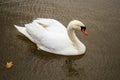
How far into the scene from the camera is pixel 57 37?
527cm

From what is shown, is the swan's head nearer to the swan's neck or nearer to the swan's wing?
the swan's neck

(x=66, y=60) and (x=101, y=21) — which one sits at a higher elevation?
(x=101, y=21)

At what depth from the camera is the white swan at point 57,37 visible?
5207mm

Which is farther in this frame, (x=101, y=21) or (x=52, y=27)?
(x=101, y=21)

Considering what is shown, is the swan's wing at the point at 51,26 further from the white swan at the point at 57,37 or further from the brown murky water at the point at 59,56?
the brown murky water at the point at 59,56

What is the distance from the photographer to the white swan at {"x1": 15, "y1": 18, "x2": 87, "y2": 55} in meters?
5.21

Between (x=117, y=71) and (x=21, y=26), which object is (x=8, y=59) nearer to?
(x=21, y=26)

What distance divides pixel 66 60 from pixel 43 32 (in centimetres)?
72

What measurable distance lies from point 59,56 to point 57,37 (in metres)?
0.38

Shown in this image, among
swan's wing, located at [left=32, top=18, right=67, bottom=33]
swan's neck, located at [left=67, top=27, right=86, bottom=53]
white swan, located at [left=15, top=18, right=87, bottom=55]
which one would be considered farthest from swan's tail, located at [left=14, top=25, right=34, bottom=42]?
swan's neck, located at [left=67, top=27, right=86, bottom=53]

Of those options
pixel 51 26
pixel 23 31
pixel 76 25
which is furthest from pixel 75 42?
pixel 23 31

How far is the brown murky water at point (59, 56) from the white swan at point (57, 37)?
14cm

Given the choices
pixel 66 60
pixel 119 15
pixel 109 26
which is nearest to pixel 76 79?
pixel 66 60

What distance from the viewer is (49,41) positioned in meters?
5.23
